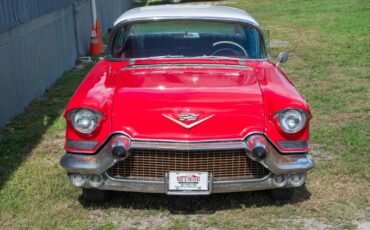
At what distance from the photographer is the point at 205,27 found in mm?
5176

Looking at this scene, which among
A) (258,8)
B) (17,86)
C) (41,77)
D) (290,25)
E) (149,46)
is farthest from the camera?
(258,8)

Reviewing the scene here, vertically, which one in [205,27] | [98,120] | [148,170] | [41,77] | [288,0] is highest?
[205,27]

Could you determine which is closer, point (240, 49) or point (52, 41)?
point (240, 49)

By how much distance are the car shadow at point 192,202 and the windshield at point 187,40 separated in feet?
4.29

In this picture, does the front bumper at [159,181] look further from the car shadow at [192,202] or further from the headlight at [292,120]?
the car shadow at [192,202]

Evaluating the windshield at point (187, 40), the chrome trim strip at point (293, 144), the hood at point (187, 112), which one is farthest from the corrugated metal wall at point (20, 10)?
the chrome trim strip at point (293, 144)

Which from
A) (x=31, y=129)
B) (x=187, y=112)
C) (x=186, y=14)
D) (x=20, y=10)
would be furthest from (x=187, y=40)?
(x=20, y=10)

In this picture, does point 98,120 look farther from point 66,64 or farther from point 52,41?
point 66,64

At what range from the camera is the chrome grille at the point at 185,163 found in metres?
3.89

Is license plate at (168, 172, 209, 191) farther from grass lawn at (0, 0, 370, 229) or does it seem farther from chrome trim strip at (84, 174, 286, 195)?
grass lawn at (0, 0, 370, 229)

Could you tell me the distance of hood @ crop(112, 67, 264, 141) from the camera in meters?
3.85

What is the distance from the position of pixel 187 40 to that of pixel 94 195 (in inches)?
67.7

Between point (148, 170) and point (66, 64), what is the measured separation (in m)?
6.92

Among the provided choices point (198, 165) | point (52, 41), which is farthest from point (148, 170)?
point (52, 41)
